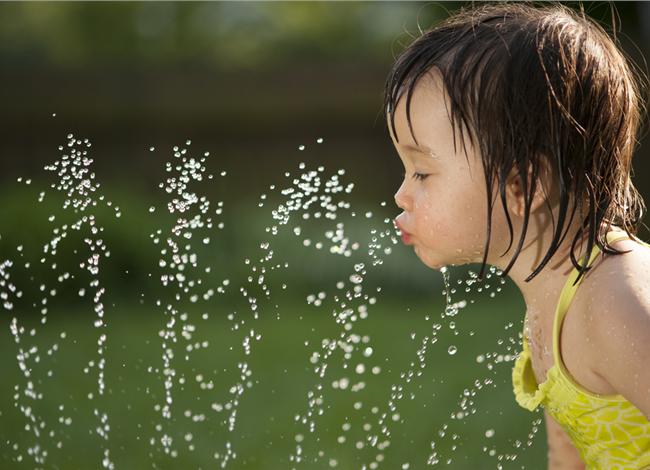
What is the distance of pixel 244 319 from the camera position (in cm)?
817

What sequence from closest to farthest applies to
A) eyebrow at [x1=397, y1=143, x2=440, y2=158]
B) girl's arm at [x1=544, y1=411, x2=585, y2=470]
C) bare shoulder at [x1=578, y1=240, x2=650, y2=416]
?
bare shoulder at [x1=578, y1=240, x2=650, y2=416]
eyebrow at [x1=397, y1=143, x2=440, y2=158]
girl's arm at [x1=544, y1=411, x2=585, y2=470]

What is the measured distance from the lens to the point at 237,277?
26.5 feet

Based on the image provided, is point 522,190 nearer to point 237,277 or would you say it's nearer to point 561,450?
point 561,450

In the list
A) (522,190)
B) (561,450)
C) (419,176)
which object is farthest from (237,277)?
(522,190)

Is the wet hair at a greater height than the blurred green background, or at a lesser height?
greater

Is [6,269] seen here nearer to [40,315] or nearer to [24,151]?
[40,315]

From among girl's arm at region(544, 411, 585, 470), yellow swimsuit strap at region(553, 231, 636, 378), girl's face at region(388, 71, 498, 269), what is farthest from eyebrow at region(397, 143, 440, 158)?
girl's arm at region(544, 411, 585, 470)

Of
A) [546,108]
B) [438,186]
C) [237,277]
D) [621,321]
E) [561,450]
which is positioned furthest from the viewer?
[237,277]

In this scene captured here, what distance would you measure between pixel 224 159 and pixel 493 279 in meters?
3.32

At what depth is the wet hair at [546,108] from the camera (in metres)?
2.32

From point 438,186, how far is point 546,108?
1.01 feet

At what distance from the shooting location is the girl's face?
241cm

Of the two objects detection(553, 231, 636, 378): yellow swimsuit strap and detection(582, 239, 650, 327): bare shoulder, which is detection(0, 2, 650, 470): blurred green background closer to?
detection(553, 231, 636, 378): yellow swimsuit strap

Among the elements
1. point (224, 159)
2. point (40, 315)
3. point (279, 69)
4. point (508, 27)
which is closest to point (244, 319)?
point (40, 315)
